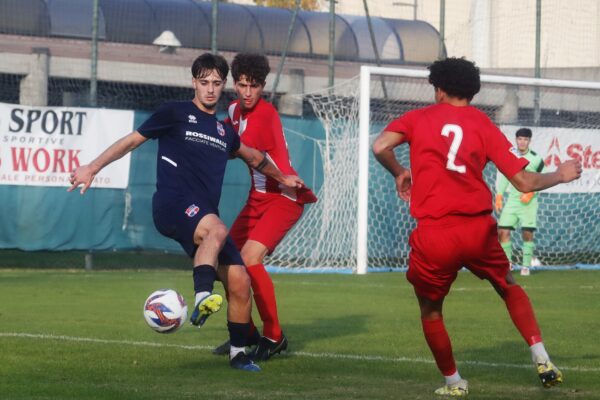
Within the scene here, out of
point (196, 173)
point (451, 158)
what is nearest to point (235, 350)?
point (196, 173)

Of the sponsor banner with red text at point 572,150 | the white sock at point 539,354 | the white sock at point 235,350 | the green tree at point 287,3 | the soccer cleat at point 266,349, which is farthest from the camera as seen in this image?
the green tree at point 287,3

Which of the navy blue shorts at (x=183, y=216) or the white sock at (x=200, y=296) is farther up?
the navy blue shorts at (x=183, y=216)

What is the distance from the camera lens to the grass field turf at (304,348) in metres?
7.25

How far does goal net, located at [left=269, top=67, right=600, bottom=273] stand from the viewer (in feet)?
64.7

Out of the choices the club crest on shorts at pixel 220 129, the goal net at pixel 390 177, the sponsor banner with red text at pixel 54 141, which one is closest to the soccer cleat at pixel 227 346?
the club crest on shorts at pixel 220 129

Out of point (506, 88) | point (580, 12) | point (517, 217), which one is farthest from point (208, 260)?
point (580, 12)

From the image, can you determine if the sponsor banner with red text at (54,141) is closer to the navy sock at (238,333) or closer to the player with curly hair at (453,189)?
the navy sock at (238,333)

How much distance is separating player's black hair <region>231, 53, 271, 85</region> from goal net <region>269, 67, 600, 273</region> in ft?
32.3

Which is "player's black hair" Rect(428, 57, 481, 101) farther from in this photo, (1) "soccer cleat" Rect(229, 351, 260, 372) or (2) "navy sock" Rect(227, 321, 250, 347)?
(1) "soccer cleat" Rect(229, 351, 260, 372)

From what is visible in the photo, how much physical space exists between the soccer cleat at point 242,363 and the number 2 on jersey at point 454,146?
209 centimetres

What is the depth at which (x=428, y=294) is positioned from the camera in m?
7.21

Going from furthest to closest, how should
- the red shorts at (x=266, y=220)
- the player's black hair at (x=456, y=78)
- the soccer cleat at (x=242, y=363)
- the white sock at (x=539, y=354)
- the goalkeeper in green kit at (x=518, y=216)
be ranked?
the goalkeeper in green kit at (x=518, y=216)
the red shorts at (x=266, y=220)
the soccer cleat at (x=242, y=363)
the player's black hair at (x=456, y=78)
the white sock at (x=539, y=354)

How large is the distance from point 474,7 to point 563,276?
375 inches

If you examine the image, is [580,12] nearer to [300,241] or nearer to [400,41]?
[400,41]
